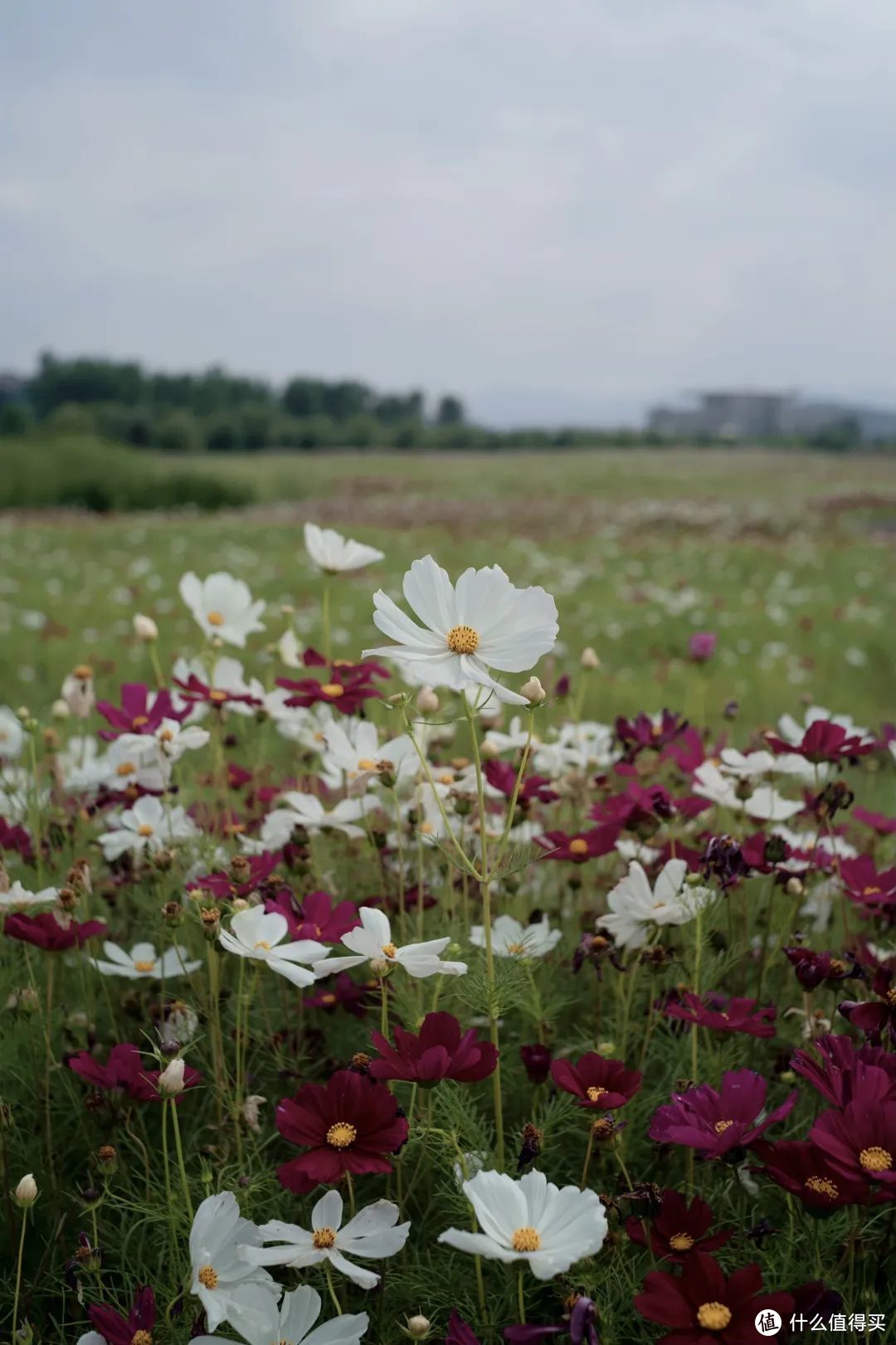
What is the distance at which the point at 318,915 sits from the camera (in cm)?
129

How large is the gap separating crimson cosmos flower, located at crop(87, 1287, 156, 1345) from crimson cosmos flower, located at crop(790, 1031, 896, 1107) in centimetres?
61

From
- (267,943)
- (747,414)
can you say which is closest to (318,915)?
(267,943)

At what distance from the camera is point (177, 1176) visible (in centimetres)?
129

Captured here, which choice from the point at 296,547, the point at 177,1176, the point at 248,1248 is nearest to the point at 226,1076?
the point at 177,1176

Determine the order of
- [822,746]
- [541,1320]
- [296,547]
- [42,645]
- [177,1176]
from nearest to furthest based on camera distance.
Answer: [541,1320], [177,1176], [822,746], [42,645], [296,547]

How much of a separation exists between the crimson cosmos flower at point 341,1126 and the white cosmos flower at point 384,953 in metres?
0.11

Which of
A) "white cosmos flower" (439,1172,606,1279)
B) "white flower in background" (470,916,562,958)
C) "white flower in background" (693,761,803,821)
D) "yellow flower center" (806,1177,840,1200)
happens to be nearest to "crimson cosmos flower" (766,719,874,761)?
"white flower in background" (693,761,803,821)

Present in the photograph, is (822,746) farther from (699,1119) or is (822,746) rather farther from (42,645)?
(42,645)

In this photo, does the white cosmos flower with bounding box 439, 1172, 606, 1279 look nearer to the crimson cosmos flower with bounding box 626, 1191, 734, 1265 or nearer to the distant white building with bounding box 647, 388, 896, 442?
the crimson cosmos flower with bounding box 626, 1191, 734, 1265

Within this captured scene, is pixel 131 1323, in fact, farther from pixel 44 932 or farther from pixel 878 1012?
pixel 878 1012

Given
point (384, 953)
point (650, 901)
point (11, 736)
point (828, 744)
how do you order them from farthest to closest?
point (11, 736), point (828, 744), point (650, 901), point (384, 953)

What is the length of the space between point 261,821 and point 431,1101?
0.78m

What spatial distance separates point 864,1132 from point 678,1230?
191mm

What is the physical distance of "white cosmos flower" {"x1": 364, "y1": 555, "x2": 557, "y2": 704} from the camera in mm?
1019
